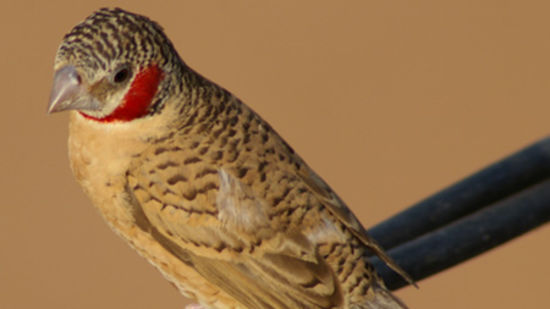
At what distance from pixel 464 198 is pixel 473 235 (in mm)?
353

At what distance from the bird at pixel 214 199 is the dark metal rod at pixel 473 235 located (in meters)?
0.54

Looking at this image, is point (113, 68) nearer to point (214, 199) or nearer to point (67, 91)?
point (67, 91)

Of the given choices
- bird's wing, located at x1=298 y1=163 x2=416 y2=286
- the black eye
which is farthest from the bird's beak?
bird's wing, located at x1=298 y1=163 x2=416 y2=286

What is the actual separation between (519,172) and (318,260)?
89cm

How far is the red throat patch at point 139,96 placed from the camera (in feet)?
12.0

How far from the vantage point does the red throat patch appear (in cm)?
366

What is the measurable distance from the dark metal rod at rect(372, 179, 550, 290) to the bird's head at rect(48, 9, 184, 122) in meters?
1.17

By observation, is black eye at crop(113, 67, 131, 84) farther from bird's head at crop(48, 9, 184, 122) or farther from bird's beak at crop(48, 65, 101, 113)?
bird's beak at crop(48, 65, 101, 113)

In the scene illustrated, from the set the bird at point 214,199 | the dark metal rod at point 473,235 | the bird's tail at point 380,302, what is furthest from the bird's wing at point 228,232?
the dark metal rod at point 473,235

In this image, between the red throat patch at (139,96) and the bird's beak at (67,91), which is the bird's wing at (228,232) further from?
the bird's beak at (67,91)

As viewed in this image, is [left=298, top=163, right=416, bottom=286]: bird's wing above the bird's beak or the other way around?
the other way around

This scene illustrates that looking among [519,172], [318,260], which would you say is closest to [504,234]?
[519,172]

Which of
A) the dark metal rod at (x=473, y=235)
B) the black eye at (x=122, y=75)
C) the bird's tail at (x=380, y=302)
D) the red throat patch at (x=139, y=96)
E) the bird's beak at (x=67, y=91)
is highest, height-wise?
the bird's beak at (x=67, y=91)

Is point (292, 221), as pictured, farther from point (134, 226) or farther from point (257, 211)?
point (134, 226)
